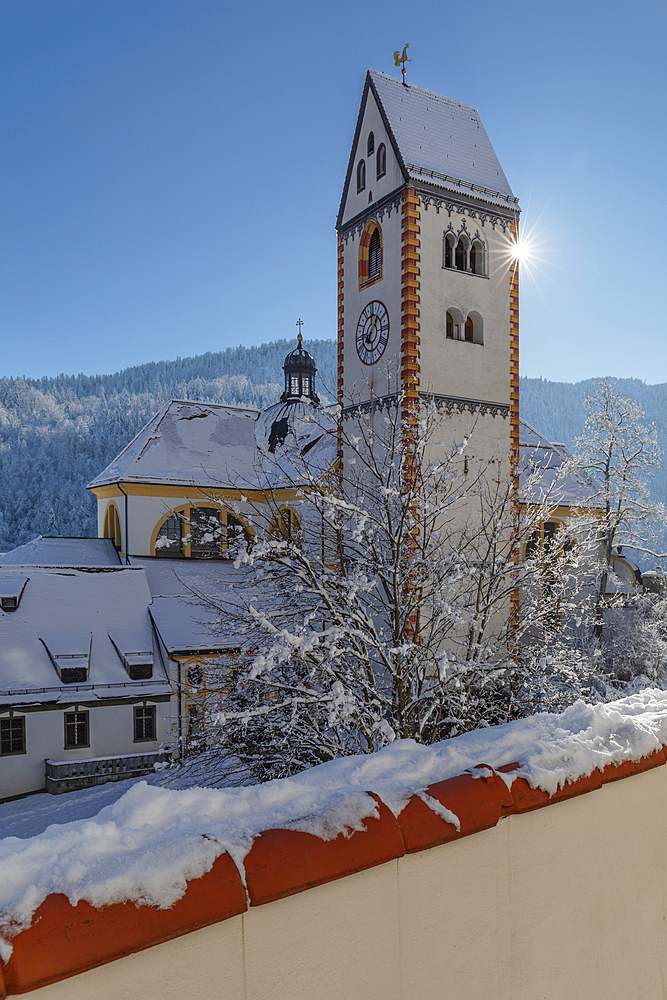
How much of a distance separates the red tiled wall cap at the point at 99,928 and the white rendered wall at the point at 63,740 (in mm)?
19273

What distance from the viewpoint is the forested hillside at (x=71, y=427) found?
298 ft

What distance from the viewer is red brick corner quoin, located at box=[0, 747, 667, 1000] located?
143 centimetres

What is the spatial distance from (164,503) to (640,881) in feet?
85.6

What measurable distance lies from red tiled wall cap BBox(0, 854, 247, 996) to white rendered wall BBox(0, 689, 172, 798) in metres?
19.3

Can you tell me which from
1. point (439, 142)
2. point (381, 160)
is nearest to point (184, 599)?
point (381, 160)

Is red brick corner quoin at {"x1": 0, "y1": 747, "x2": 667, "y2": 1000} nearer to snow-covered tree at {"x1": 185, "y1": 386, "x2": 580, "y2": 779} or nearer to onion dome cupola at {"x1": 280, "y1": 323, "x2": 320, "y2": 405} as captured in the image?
snow-covered tree at {"x1": 185, "y1": 386, "x2": 580, "y2": 779}

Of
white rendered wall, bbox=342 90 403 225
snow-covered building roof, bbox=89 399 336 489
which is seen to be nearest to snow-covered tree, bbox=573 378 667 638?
snow-covered building roof, bbox=89 399 336 489

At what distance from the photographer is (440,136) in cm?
1878

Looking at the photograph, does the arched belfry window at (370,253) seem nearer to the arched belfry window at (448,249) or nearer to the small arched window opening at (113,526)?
the arched belfry window at (448,249)

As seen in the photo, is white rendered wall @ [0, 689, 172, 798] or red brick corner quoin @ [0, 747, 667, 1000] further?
white rendered wall @ [0, 689, 172, 798]

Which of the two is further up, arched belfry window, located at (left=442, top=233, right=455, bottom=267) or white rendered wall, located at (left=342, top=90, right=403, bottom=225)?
white rendered wall, located at (left=342, top=90, right=403, bottom=225)

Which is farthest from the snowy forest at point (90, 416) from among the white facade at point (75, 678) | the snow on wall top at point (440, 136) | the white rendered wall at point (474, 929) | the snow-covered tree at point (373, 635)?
the white rendered wall at point (474, 929)

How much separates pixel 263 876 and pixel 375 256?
18302 mm

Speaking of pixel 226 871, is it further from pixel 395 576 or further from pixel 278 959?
pixel 395 576
